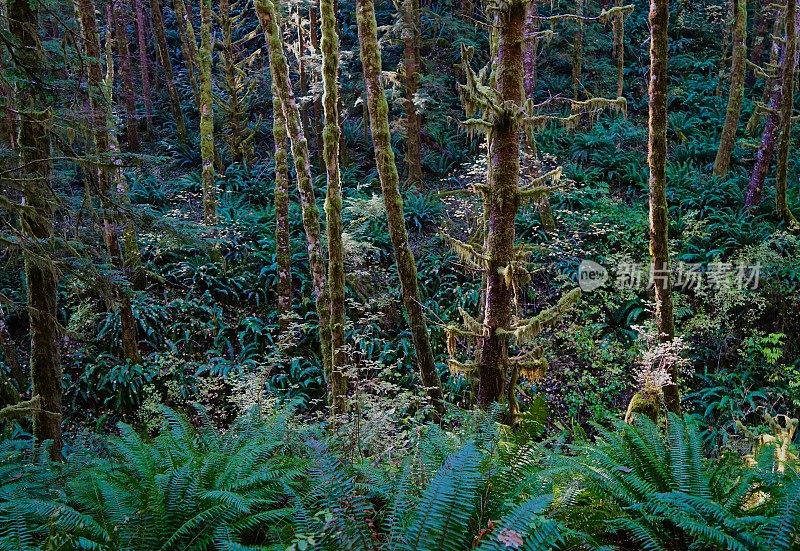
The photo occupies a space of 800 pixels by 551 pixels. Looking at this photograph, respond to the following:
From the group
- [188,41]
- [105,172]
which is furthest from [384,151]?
[188,41]

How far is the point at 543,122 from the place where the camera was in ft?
18.2

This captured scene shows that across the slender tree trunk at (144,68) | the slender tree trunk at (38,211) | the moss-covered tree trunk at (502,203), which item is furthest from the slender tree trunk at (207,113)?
the moss-covered tree trunk at (502,203)

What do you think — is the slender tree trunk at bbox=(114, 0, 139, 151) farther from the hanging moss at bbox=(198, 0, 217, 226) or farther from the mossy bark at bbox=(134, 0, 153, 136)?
the hanging moss at bbox=(198, 0, 217, 226)

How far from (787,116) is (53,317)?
46.4 feet

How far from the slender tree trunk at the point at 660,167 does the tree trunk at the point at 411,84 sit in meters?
7.87

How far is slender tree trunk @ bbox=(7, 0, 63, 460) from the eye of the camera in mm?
4559

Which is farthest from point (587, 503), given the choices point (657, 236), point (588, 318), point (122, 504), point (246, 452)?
point (588, 318)

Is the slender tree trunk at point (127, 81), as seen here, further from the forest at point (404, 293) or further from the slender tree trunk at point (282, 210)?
the slender tree trunk at point (282, 210)

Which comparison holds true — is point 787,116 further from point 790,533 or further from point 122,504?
point 122,504

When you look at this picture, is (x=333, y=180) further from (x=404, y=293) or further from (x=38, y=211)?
(x=38, y=211)

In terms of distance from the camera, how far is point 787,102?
11.9 metres

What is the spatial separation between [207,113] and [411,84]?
520cm

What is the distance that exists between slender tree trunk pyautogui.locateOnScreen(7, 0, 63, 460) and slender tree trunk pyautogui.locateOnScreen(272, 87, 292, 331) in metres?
5.61

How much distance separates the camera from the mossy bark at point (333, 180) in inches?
292
